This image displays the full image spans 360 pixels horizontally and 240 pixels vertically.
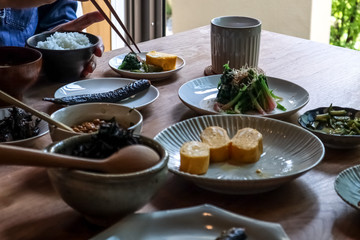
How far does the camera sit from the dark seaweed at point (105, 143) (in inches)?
35.5

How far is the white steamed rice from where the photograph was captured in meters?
1.62

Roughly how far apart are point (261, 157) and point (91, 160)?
17.7 inches

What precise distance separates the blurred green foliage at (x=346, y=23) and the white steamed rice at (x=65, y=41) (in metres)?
3.11

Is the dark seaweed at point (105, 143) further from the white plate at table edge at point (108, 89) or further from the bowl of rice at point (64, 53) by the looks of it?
the bowl of rice at point (64, 53)

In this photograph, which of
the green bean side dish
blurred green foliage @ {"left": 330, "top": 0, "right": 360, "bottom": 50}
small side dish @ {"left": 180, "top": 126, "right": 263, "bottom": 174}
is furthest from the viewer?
blurred green foliage @ {"left": 330, "top": 0, "right": 360, "bottom": 50}

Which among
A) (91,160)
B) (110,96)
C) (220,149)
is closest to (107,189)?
(91,160)

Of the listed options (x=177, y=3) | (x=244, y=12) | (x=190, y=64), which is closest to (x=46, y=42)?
(x=190, y=64)

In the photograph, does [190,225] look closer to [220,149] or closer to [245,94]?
[220,149]

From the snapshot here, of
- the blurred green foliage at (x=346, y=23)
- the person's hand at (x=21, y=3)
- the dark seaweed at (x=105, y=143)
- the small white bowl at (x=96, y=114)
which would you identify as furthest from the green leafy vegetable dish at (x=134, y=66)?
the blurred green foliage at (x=346, y=23)

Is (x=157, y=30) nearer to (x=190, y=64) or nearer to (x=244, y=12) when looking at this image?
(x=244, y=12)

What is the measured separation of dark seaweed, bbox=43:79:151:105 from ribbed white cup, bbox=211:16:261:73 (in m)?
0.33

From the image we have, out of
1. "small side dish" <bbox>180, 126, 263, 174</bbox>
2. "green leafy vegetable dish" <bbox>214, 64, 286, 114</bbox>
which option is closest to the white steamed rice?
"green leafy vegetable dish" <bbox>214, 64, 286, 114</bbox>

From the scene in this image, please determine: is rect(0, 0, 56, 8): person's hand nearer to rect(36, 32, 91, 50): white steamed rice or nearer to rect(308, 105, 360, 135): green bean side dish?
rect(36, 32, 91, 50): white steamed rice

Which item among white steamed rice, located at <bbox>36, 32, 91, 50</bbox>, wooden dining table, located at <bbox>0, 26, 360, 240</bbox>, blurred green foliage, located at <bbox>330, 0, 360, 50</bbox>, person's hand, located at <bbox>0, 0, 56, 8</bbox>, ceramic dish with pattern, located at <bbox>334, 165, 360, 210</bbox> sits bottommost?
blurred green foliage, located at <bbox>330, 0, 360, 50</bbox>
